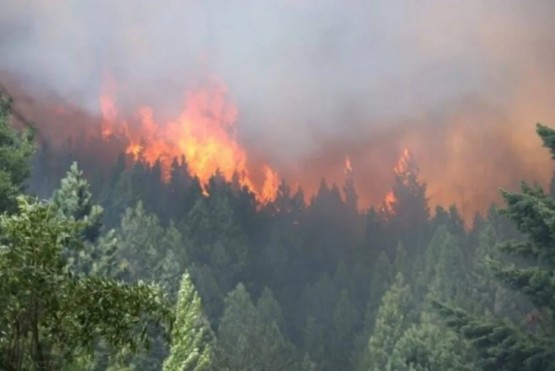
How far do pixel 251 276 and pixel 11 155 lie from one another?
83.3 m

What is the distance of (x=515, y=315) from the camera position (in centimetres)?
6212

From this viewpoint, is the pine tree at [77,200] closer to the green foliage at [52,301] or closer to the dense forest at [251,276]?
the dense forest at [251,276]

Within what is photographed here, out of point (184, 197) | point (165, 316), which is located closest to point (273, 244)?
point (184, 197)

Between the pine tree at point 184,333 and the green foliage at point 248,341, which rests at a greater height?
the green foliage at point 248,341

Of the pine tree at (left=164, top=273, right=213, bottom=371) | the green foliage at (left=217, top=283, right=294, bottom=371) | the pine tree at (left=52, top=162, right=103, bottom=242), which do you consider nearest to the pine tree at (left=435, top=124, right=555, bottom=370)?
the pine tree at (left=164, top=273, right=213, bottom=371)

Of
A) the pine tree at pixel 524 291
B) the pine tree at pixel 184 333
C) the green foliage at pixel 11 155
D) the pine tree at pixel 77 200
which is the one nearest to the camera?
the pine tree at pixel 184 333

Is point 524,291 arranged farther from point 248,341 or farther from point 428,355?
point 248,341

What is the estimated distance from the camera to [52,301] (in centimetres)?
→ 692

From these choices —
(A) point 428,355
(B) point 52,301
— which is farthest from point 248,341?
(B) point 52,301

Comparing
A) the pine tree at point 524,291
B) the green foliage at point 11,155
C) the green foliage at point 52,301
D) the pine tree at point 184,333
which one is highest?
the green foliage at point 11,155

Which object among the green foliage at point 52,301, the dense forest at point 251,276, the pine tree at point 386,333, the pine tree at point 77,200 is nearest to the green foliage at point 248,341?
the dense forest at point 251,276

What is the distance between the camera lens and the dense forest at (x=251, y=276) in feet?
24.0

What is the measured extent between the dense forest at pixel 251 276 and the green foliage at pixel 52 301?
0.05 feet

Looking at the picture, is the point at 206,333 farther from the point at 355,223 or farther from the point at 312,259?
the point at 355,223
